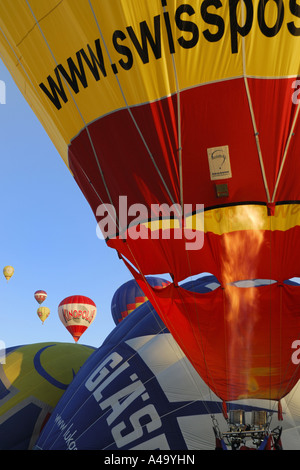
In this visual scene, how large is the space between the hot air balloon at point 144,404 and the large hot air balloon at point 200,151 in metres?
1.18

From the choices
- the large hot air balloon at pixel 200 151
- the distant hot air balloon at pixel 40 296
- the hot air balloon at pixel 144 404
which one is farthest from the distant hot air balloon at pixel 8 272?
the large hot air balloon at pixel 200 151

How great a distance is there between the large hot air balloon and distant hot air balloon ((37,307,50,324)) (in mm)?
19698

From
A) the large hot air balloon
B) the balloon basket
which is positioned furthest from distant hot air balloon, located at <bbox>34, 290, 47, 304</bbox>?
the balloon basket

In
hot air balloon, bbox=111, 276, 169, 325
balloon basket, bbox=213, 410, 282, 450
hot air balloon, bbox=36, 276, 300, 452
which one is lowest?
hot air balloon, bbox=111, 276, 169, 325

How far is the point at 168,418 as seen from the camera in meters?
5.84

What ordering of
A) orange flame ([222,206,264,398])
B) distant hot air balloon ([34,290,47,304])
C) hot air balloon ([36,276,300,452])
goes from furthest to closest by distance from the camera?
distant hot air balloon ([34,290,47,304]) → hot air balloon ([36,276,300,452]) → orange flame ([222,206,264,398])

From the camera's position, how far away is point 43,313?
23.7m

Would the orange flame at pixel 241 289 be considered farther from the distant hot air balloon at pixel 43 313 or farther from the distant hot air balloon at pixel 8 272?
the distant hot air balloon at pixel 8 272

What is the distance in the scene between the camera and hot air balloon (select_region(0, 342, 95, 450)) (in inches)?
318

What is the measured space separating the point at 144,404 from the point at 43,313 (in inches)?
722

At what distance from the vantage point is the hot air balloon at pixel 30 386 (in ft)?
26.5

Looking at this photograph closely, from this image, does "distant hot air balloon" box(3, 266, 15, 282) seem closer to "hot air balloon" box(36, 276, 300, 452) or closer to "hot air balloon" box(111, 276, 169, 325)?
"hot air balloon" box(111, 276, 169, 325)

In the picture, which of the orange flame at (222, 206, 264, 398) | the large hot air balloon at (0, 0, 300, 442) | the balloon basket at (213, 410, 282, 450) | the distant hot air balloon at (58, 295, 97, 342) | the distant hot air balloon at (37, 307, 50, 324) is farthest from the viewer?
the distant hot air balloon at (37, 307, 50, 324)
